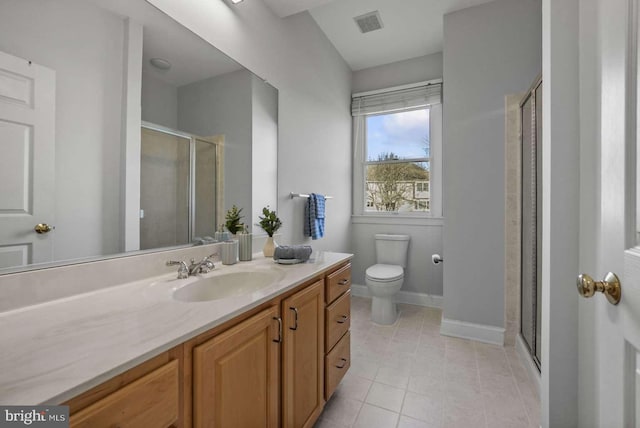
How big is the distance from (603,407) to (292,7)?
7.93ft

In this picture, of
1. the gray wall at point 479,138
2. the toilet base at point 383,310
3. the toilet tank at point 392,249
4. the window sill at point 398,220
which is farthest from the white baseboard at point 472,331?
the window sill at point 398,220

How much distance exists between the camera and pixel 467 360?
1987mm

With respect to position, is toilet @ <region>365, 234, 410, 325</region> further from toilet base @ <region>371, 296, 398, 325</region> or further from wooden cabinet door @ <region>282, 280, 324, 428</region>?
wooden cabinet door @ <region>282, 280, 324, 428</region>

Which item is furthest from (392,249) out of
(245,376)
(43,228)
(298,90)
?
(43,228)

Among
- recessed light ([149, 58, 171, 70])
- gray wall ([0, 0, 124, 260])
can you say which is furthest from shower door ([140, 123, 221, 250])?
recessed light ([149, 58, 171, 70])

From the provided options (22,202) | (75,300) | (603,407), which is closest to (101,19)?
(22,202)

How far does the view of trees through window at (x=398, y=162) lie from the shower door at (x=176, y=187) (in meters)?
2.18

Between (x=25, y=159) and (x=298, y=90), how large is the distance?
5.92 feet

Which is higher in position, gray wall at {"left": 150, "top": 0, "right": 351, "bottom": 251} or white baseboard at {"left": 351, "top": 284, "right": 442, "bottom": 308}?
gray wall at {"left": 150, "top": 0, "right": 351, "bottom": 251}

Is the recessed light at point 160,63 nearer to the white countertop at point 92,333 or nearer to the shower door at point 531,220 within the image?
the white countertop at point 92,333

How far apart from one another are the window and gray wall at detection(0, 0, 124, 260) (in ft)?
8.65

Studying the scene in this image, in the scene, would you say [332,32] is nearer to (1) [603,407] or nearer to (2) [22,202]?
(2) [22,202]

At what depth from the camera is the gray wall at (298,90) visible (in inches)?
60.2

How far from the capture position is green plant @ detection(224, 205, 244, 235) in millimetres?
1542
